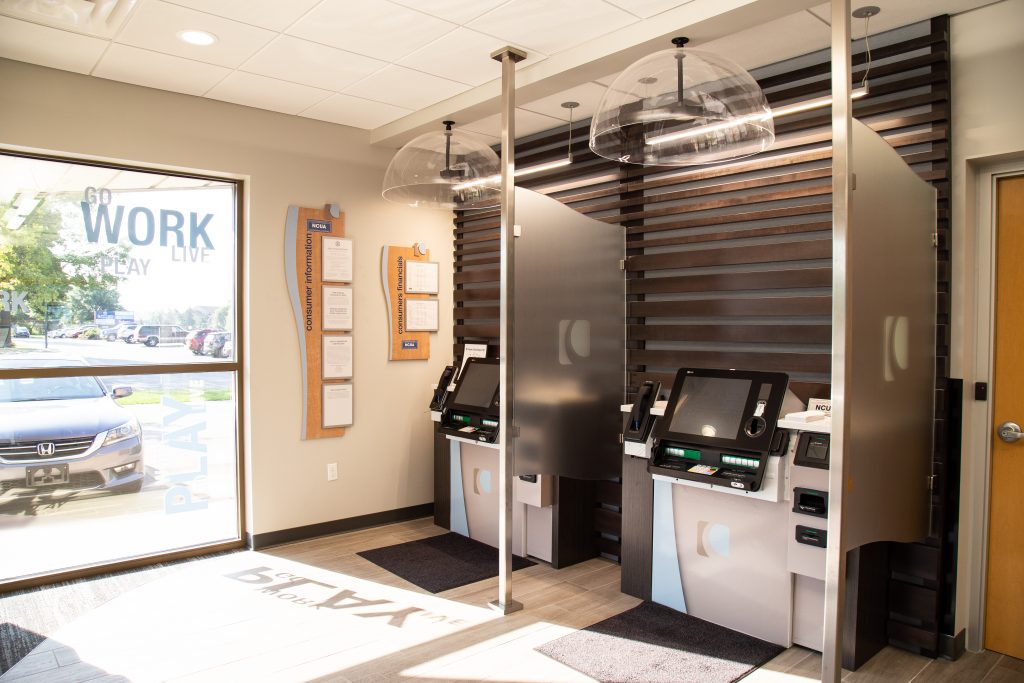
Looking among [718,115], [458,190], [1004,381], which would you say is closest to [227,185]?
[458,190]

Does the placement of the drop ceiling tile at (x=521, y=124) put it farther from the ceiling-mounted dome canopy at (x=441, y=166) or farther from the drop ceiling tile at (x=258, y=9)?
the drop ceiling tile at (x=258, y=9)

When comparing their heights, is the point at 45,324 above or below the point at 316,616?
above

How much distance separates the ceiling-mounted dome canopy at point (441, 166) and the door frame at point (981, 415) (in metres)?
2.42

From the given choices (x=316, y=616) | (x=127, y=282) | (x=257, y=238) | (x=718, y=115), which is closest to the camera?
(x=718, y=115)

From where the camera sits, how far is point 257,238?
15.5 ft

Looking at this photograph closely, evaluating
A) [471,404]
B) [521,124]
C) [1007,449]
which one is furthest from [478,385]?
[1007,449]

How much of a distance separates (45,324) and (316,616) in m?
2.35

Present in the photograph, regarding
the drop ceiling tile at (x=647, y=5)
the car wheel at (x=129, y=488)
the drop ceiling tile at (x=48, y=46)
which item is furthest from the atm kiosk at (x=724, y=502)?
the drop ceiling tile at (x=48, y=46)

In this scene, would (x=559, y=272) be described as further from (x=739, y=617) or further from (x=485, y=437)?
(x=739, y=617)

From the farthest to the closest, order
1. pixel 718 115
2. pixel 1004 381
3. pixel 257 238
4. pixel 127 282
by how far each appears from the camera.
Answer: pixel 257 238, pixel 127 282, pixel 1004 381, pixel 718 115

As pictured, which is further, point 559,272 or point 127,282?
point 127,282

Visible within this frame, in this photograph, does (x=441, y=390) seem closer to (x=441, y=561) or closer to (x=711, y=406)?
(x=441, y=561)

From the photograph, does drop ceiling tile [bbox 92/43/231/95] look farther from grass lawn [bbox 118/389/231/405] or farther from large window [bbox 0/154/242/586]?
grass lawn [bbox 118/389/231/405]

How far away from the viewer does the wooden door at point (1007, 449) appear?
3.16 m
